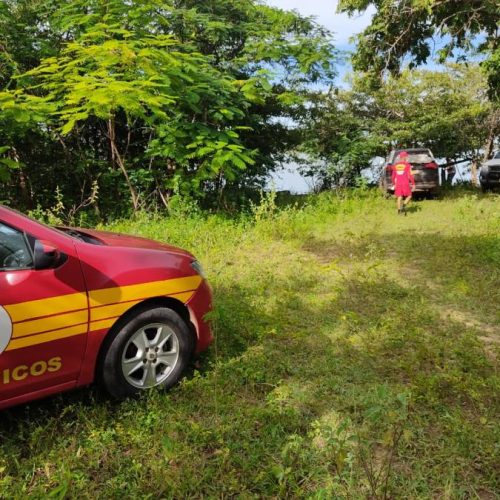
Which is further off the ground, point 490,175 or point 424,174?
point 424,174

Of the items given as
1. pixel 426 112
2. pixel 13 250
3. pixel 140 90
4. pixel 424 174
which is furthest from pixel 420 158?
pixel 13 250

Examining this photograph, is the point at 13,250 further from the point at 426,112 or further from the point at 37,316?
the point at 426,112

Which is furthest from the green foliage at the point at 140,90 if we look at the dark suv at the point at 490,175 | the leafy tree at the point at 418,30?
the dark suv at the point at 490,175

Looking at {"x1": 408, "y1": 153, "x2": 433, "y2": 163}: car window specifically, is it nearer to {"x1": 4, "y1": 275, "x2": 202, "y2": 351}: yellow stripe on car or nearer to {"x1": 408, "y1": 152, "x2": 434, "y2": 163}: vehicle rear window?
{"x1": 408, "y1": 152, "x2": 434, "y2": 163}: vehicle rear window

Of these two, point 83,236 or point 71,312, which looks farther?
point 83,236

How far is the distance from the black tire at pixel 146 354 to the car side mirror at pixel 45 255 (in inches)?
27.8

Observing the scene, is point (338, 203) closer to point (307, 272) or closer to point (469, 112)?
point (307, 272)

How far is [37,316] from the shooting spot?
2729 mm

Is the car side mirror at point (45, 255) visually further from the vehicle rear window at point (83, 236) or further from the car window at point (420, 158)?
the car window at point (420, 158)

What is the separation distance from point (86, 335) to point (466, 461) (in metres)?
2.59

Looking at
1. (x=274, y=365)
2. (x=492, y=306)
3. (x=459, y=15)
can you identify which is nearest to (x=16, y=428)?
(x=274, y=365)

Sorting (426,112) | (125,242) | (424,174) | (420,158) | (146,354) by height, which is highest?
(426,112)

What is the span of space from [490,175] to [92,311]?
14.9 meters

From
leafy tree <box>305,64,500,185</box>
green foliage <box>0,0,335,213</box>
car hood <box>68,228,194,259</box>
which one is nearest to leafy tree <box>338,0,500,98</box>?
green foliage <box>0,0,335,213</box>
